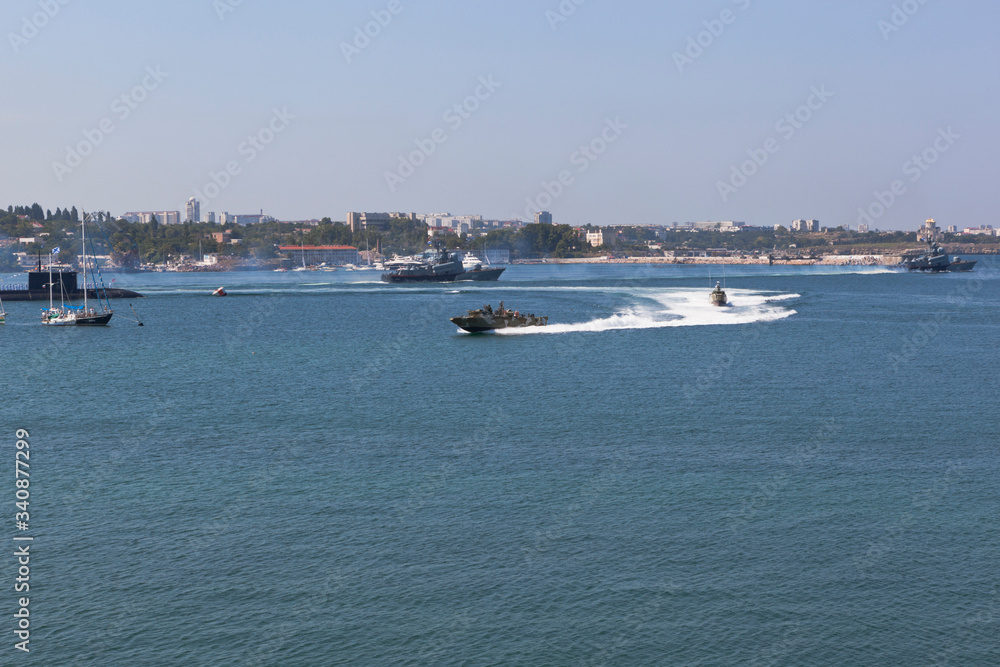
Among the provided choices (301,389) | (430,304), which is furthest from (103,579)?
(430,304)

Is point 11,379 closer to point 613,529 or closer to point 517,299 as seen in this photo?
point 613,529

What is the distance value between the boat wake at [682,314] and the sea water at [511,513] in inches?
1049

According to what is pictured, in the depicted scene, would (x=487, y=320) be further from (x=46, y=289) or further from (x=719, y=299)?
(x=46, y=289)

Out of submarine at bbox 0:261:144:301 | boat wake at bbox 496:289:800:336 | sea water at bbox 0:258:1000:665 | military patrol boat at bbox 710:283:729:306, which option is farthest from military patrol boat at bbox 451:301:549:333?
submarine at bbox 0:261:144:301

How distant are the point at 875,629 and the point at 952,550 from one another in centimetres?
641

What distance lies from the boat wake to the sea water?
26.6m

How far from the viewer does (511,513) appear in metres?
30.6

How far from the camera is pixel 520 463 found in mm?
37094

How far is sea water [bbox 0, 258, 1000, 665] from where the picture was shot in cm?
2231

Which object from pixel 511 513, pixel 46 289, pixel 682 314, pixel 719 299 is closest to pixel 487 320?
pixel 682 314

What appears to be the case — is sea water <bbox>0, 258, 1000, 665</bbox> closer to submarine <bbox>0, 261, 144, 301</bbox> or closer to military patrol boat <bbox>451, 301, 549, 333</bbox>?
military patrol boat <bbox>451, 301, 549, 333</bbox>

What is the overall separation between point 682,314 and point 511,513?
3263 inches

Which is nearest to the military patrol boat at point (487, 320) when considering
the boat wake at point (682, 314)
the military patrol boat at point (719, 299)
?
the boat wake at point (682, 314)

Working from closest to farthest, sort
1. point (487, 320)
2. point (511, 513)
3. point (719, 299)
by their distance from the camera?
point (511, 513) → point (487, 320) → point (719, 299)
